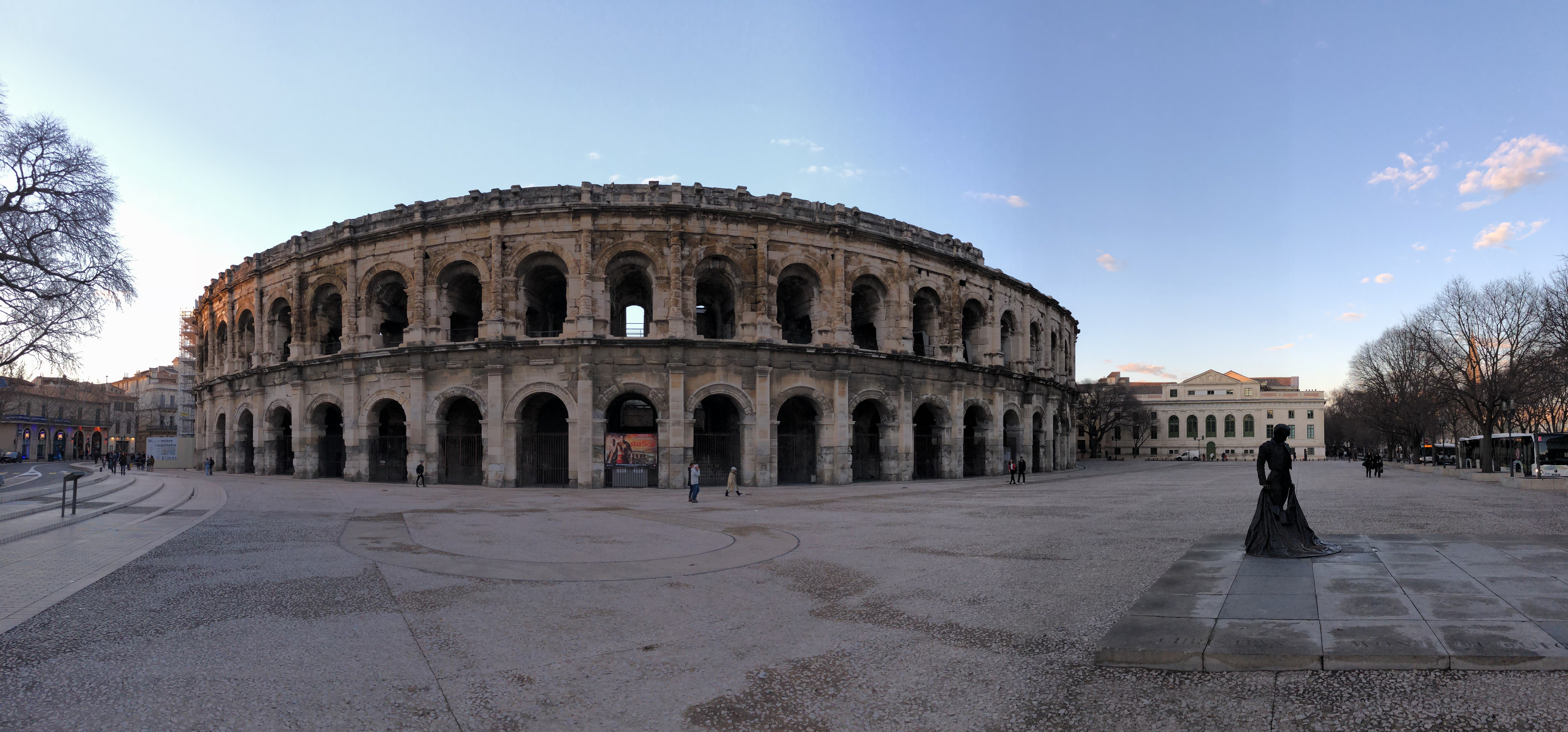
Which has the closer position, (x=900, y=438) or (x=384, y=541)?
(x=384, y=541)

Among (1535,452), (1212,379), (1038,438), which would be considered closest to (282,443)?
(1038,438)

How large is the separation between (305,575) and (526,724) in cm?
663

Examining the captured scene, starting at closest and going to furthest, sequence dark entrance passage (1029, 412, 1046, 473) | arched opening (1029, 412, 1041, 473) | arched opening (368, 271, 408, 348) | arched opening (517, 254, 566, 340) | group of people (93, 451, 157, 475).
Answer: arched opening (517, 254, 566, 340)
arched opening (368, 271, 408, 348)
arched opening (1029, 412, 1041, 473)
dark entrance passage (1029, 412, 1046, 473)
group of people (93, 451, 157, 475)

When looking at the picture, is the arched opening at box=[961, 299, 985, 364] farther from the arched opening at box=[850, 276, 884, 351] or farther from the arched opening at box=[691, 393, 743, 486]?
the arched opening at box=[691, 393, 743, 486]

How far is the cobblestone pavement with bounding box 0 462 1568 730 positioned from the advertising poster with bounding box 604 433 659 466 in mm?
13704

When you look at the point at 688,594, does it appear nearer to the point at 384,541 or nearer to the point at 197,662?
the point at 197,662

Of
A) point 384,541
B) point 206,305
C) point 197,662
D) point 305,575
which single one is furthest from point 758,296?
point 206,305

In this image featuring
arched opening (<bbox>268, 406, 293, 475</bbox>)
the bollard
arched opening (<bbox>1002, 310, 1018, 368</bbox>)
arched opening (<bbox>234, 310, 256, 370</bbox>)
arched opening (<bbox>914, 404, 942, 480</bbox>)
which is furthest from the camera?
arched opening (<bbox>1002, 310, 1018, 368</bbox>)

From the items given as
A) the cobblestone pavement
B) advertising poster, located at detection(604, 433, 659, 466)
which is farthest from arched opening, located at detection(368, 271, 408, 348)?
the cobblestone pavement

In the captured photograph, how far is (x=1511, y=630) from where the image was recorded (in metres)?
5.63

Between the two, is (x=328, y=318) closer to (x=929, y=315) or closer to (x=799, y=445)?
(x=799, y=445)

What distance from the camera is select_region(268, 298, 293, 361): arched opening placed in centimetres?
3547

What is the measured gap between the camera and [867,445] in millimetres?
32344

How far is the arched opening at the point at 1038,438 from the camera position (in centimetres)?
4156
